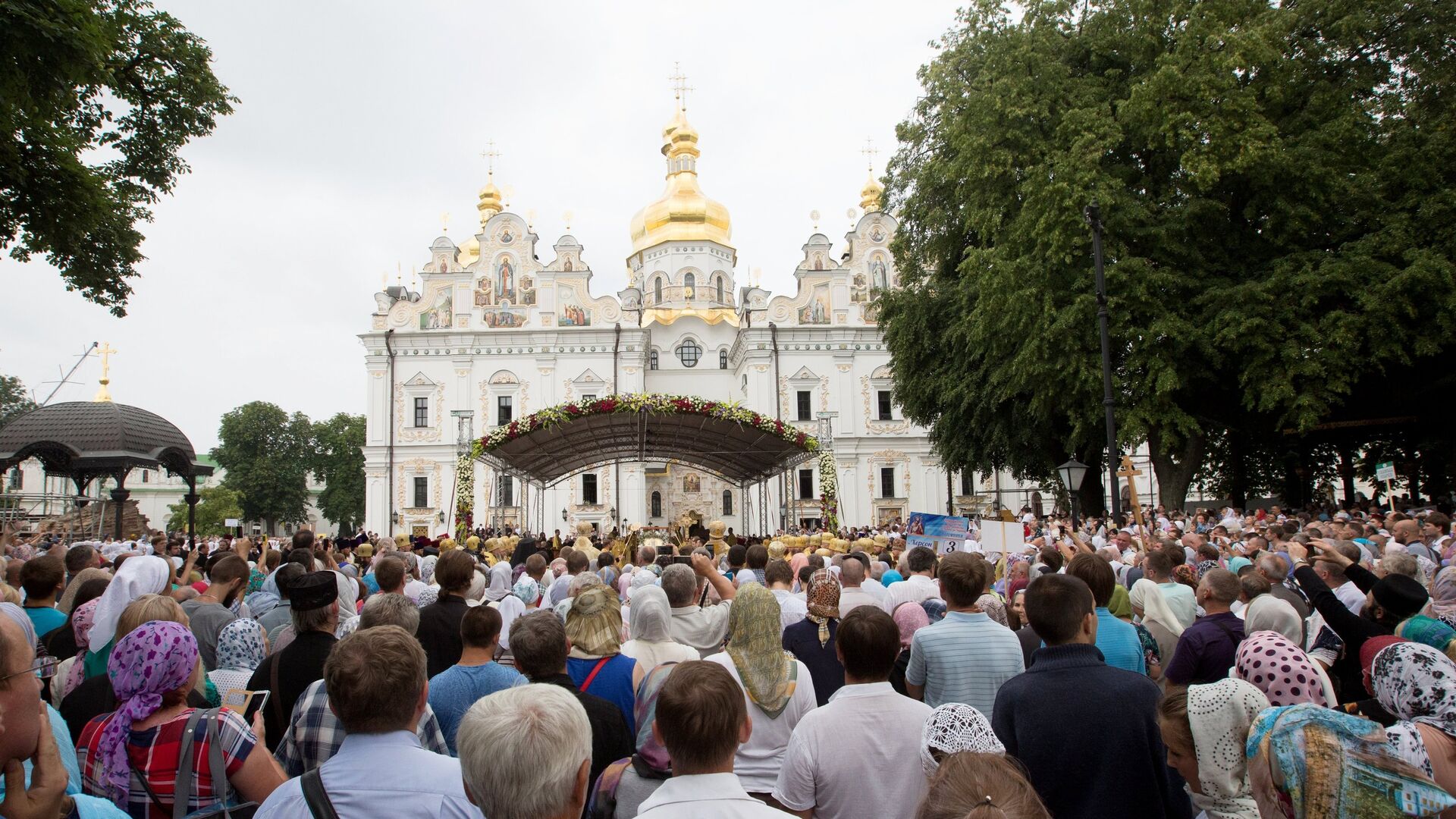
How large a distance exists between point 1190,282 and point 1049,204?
332 cm

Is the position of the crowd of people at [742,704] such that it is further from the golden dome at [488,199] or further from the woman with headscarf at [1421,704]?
the golden dome at [488,199]

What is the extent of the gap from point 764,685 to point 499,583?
535 centimetres

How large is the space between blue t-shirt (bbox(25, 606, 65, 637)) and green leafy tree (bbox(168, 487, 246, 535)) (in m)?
63.9

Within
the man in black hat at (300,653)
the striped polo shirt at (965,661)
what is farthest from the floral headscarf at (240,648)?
the striped polo shirt at (965,661)

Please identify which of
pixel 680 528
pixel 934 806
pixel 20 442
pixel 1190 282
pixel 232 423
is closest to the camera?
pixel 934 806

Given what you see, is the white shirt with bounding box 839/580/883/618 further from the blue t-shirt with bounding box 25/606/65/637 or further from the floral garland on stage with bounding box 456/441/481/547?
the floral garland on stage with bounding box 456/441/481/547

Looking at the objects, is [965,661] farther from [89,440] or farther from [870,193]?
[870,193]

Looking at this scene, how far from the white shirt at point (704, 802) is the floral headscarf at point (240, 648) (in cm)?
311

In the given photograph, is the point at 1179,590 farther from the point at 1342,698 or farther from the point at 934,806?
the point at 934,806

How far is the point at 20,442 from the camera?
19094 millimetres

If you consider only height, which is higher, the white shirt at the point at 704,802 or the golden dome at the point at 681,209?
the golden dome at the point at 681,209

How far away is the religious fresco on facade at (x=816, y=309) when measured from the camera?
153 ft

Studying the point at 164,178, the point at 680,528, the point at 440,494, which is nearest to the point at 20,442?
the point at 164,178

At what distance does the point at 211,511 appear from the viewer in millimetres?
65875
